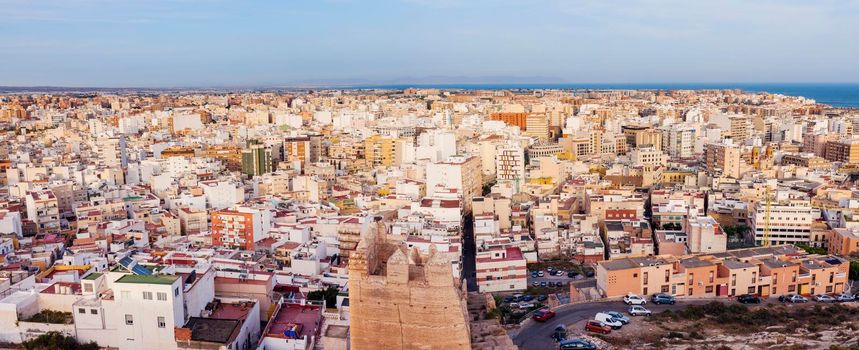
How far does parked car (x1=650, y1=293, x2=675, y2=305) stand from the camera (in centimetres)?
1483

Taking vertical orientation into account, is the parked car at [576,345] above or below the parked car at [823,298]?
above

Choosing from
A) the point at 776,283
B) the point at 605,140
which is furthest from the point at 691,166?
the point at 776,283

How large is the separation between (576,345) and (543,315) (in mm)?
1794

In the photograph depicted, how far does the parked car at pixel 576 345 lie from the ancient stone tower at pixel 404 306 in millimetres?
4996

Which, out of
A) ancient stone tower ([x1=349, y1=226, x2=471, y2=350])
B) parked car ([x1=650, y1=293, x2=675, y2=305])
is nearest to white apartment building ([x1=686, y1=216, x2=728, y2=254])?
parked car ([x1=650, y1=293, x2=675, y2=305])

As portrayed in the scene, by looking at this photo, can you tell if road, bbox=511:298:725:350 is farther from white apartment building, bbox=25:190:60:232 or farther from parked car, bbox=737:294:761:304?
white apartment building, bbox=25:190:60:232

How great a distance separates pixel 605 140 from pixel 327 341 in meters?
34.8

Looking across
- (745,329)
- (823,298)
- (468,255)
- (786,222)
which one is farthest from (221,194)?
(823,298)

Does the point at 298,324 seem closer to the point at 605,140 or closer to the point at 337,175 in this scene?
the point at 337,175

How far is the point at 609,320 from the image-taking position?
1325 cm

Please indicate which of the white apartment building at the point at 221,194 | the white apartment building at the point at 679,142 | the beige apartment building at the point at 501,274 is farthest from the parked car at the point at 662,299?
the white apartment building at the point at 679,142

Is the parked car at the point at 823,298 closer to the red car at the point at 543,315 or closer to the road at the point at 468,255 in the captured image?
the red car at the point at 543,315

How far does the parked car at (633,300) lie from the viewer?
14578mm

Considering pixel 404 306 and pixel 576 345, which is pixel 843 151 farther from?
pixel 404 306
